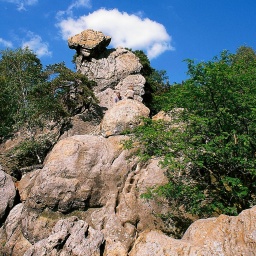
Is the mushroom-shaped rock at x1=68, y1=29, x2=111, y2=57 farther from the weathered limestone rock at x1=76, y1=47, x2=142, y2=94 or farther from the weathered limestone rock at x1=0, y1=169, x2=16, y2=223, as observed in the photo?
the weathered limestone rock at x1=0, y1=169, x2=16, y2=223

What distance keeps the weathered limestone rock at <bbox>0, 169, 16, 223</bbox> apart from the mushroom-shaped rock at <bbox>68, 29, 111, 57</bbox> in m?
23.2

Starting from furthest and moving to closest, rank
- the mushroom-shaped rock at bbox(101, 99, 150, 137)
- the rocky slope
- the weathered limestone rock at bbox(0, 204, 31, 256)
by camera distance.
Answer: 1. the mushroom-shaped rock at bbox(101, 99, 150, 137)
2. the weathered limestone rock at bbox(0, 204, 31, 256)
3. the rocky slope

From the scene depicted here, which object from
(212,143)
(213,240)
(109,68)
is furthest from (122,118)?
(109,68)

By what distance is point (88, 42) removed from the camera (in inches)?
1626

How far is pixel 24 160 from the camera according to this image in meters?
27.8

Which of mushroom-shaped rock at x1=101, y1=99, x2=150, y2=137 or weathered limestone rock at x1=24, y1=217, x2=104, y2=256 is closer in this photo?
weathered limestone rock at x1=24, y1=217, x2=104, y2=256

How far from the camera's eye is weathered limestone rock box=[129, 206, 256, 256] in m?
10.8

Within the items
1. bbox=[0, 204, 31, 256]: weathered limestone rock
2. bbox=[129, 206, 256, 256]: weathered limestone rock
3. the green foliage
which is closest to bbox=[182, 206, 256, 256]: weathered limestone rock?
bbox=[129, 206, 256, 256]: weathered limestone rock

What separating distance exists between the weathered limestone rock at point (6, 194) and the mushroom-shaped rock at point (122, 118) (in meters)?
7.51

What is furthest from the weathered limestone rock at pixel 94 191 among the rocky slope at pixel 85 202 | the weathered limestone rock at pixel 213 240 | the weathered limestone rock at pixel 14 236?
the weathered limestone rock at pixel 213 240

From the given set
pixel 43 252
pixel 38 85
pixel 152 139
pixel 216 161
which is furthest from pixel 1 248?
pixel 38 85

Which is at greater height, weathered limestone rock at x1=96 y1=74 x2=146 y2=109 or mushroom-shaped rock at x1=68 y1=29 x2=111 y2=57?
mushroom-shaped rock at x1=68 y1=29 x2=111 y2=57

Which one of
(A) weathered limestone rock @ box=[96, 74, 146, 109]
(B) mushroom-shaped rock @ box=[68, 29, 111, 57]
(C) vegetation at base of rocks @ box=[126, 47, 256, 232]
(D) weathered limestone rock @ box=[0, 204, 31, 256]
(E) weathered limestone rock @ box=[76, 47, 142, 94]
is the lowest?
(D) weathered limestone rock @ box=[0, 204, 31, 256]

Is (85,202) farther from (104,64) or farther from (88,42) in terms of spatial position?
(88,42)
